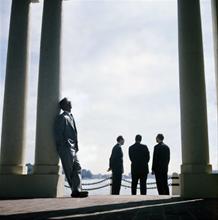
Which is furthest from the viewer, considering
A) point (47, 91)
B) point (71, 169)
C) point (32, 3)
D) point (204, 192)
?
point (32, 3)

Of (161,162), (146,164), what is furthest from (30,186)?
(161,162)

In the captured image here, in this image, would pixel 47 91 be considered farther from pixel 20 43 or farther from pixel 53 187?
pixel 53 187

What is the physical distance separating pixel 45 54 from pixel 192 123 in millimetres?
10402

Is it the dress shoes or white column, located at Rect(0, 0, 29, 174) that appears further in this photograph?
white column, located at Rect(0, 0, 29, 174)

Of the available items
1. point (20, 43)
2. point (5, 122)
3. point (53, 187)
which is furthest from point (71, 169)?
point (20, 43)

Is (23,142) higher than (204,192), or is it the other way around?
(23,142)

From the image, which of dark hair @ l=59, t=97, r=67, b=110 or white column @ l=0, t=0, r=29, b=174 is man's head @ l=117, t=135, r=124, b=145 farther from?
white column @ l=0, t=0, r=29, b=174

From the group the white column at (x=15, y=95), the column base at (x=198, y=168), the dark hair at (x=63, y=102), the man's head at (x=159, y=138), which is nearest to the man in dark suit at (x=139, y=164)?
the man's head at (x=159, y=138)

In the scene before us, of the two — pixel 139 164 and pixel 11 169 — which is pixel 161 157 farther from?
pixel 11 169

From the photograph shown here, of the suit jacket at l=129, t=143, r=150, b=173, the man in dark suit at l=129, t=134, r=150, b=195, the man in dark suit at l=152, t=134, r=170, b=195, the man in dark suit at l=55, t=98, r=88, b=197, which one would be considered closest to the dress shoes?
the man in dark suit at l=55, t=98, r=88, b=197

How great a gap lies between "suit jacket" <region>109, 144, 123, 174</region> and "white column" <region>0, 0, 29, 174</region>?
7634mm

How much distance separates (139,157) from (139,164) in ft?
1.70

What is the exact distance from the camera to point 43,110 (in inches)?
882

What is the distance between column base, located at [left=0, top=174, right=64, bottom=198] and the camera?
2141cm
